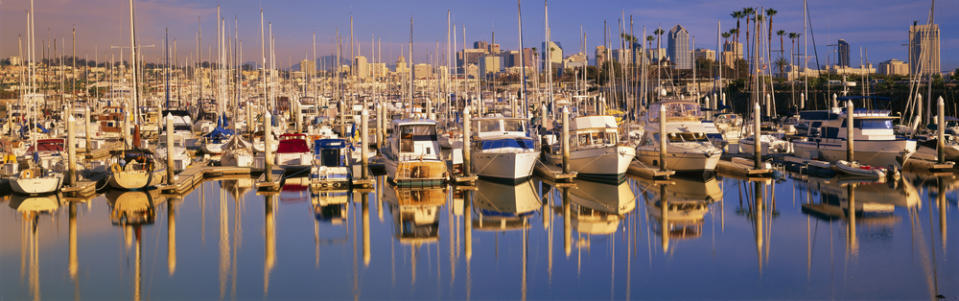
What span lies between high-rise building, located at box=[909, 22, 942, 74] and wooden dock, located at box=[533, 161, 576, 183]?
20.9 metres

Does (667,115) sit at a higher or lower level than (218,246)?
higher

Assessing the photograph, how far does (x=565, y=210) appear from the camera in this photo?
89.1ft

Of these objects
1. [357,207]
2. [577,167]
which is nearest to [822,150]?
[577,167]

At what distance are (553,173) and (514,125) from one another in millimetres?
3652

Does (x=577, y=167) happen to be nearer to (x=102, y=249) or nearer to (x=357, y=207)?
(x=357, y=207)

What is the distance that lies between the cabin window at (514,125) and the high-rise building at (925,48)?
2181 cm

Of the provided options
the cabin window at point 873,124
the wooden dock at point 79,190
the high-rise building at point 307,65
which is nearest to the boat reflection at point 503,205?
→ the wooden dock at point 79,190

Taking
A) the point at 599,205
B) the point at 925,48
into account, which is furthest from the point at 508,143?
the point at 925,48

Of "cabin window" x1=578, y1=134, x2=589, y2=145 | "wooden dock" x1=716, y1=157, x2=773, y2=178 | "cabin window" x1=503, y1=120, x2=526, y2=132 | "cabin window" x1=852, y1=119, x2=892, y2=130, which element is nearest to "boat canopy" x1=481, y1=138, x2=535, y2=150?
"cabin window" x1=503, y1=120, x2=526, y2=132

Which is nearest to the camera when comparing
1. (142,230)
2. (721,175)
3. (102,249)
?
(102,249)

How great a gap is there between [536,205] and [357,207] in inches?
237

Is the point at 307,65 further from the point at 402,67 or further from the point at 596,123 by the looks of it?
the point at 596,123

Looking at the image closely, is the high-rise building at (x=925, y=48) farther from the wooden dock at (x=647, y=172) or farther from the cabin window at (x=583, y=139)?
the cabin window at (x=583, y=139)

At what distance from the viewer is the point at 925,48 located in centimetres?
4678
